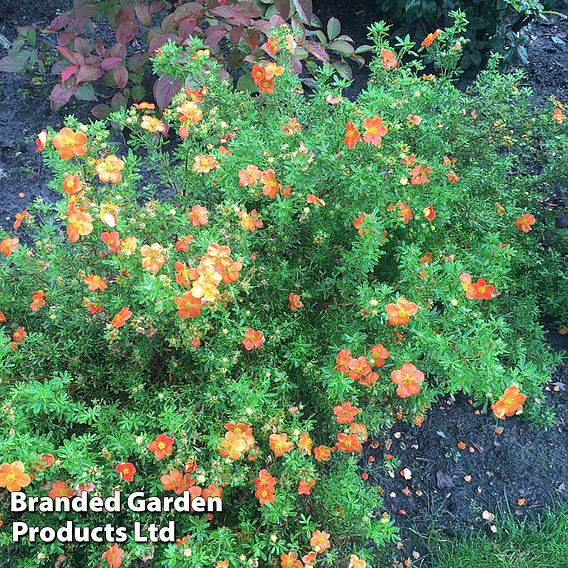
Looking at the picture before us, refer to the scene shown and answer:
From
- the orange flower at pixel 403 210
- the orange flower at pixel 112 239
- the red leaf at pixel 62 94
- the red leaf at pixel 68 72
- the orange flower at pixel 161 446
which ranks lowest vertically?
the red leaf at pixel 62 94

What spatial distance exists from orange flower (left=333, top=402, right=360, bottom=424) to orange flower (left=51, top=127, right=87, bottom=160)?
1.01m

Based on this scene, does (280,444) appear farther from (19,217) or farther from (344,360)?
(19,217)

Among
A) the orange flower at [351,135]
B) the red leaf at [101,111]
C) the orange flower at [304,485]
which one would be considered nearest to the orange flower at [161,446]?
the orange flower at [304,485]

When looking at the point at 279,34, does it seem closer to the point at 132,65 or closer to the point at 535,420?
the point at 132,65

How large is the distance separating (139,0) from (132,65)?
0.35 meters

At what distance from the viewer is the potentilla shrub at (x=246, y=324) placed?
1.55 meters

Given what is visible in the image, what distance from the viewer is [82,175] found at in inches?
72.4

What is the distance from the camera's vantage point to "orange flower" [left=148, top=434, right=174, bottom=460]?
148cm

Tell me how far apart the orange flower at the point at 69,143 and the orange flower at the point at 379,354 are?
3.20 feet

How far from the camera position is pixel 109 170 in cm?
171

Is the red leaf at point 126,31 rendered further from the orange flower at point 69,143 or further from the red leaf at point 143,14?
the orange flower at point 69,143

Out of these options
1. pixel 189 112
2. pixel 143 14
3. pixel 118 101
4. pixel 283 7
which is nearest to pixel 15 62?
pixel 118 101

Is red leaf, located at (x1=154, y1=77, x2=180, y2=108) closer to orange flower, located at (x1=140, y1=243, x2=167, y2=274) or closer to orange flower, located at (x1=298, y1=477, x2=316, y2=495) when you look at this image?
orange flower, located at (x1=140, y1=243, x2=167, y2=274)

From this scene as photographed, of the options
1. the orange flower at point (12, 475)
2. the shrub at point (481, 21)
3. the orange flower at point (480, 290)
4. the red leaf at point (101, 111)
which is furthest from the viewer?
the shrub at point (481, 21)
